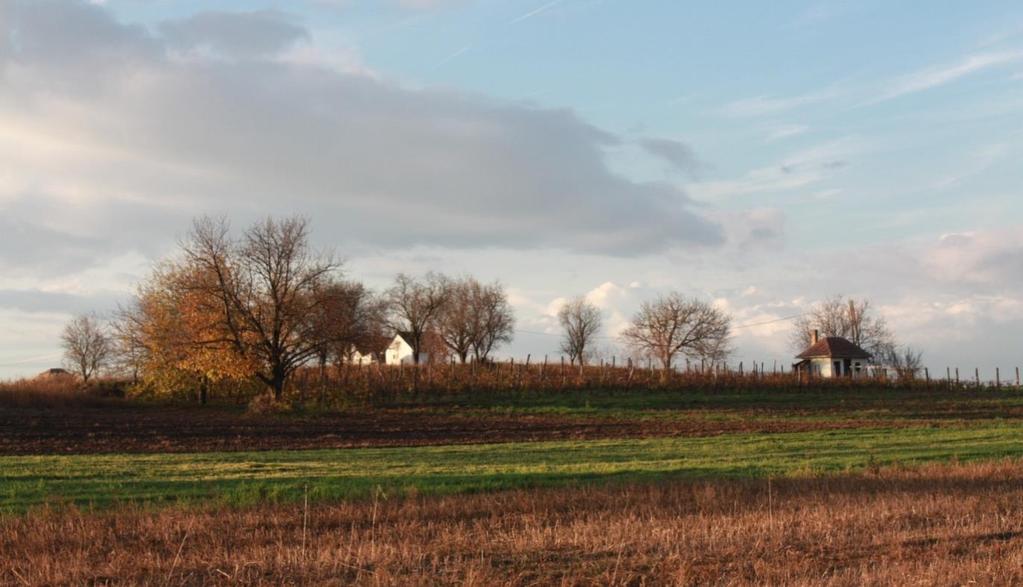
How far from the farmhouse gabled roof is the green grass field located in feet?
242

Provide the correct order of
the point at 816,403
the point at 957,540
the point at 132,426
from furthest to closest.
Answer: the point at 816,403 < the point at 132,426 < the point at 957,540

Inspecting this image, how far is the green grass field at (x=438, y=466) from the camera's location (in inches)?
735

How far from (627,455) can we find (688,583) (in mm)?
18807

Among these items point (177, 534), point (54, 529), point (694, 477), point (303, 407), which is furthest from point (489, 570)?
point (303, 407)

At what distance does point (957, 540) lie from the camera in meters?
12.4

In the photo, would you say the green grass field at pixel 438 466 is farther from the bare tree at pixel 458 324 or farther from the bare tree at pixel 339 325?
the bare tree at pixel 458 324

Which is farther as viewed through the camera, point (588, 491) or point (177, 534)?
point (588, 491)

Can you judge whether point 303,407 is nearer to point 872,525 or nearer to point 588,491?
point 588,491

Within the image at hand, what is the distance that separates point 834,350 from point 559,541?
102m

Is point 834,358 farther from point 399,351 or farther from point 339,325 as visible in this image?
point 339,325

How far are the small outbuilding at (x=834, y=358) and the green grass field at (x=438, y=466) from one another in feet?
242

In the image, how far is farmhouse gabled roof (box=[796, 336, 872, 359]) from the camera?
108 meters

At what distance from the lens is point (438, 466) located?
24.6 meters

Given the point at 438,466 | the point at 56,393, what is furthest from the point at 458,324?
the point at 438,466
